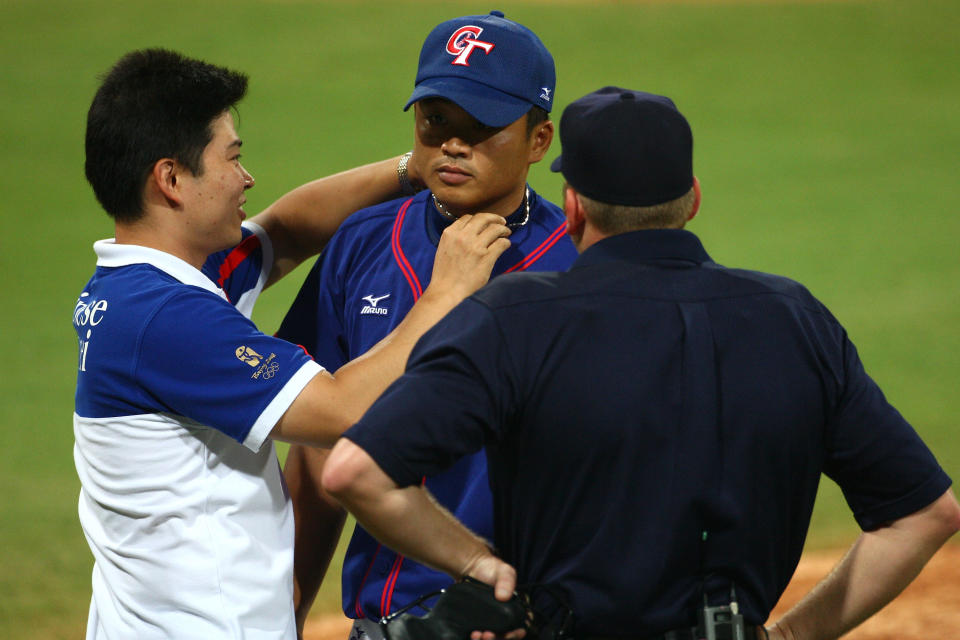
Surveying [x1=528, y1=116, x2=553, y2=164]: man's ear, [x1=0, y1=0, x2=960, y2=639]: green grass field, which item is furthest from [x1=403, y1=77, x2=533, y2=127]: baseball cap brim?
[x1=0, y1=0, x2=960, y2=639]: green grass field

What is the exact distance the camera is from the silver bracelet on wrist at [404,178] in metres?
3.02

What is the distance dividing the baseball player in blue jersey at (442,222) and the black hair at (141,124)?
468 mm

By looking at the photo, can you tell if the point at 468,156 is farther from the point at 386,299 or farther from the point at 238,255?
the point at 238,255

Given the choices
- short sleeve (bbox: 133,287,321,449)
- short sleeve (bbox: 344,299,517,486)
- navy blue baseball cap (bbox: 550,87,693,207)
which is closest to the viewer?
short sleeve (bbox: 344,299,517,486)

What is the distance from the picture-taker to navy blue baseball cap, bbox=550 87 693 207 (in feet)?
6.53

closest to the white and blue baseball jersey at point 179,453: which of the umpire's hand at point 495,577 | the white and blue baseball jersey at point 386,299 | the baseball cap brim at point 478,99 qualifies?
the white and blue baseball jersey at point 386,299

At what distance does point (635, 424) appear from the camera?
1899mm

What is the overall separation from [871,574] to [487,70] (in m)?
1.32

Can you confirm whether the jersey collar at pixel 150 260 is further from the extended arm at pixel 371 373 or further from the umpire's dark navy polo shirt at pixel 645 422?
the umpire's dark navy polo shirt at pixel 645 422

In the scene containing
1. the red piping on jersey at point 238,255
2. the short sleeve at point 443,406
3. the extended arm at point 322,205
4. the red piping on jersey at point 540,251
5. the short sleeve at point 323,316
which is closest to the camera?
the short sleeve at point 443,406

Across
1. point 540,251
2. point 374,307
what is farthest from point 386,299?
point 540,251

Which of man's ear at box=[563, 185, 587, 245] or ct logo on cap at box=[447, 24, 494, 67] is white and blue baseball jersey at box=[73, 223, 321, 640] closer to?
man's ear at box=[563, 185, 587, 245]

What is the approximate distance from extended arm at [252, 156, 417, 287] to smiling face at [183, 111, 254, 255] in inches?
17.3

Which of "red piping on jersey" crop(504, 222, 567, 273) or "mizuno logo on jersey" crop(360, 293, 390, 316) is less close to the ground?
"red piping on jersey" crop(504, 222, 567, 273)
